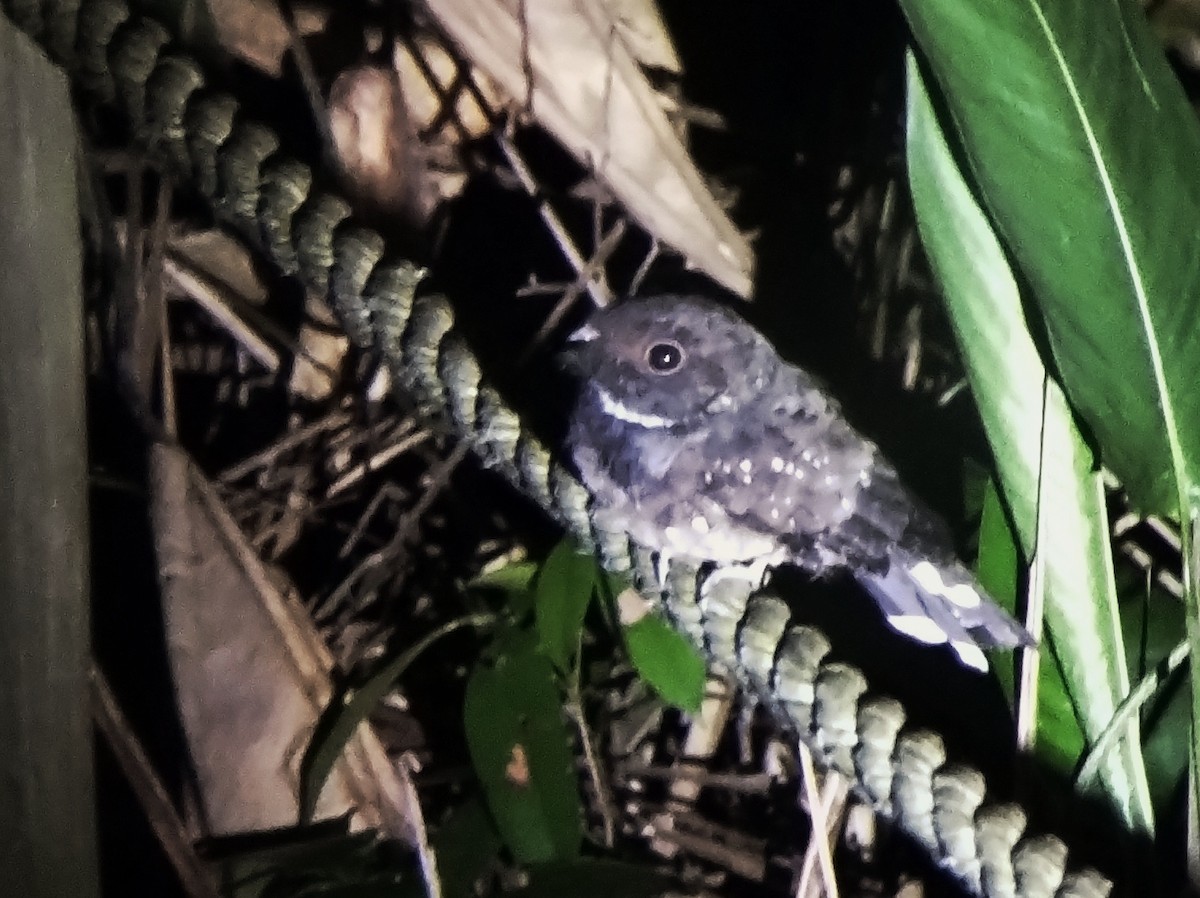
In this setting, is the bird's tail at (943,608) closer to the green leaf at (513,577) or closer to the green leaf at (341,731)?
the green leaf at (513,577)

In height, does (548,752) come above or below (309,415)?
below

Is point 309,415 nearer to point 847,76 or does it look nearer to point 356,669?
point 356,669

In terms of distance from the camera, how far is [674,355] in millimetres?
1089

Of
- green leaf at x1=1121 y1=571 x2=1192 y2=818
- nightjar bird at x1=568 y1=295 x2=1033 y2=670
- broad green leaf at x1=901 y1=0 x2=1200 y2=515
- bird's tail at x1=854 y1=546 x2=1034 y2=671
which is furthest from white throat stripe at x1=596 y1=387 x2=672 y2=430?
green leaf at x1=1121 y1=571 x2=1192 y2=818

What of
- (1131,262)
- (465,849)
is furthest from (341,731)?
(1131,262)

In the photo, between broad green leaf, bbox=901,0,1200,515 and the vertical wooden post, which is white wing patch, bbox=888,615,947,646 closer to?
broad green leaf, bbox=901,0,1200,515

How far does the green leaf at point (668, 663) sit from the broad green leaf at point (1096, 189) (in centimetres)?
47

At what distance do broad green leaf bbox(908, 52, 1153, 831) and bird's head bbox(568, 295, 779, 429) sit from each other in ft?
0.77

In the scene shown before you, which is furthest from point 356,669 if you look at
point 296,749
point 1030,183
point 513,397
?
point 1030,183

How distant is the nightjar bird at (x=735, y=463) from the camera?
3.45 ft

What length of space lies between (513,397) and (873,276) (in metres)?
0.47

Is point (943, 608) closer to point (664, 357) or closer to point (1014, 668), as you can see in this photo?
point (1014, 668)

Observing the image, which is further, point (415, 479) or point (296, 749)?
point (415, 479)

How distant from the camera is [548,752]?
1.09 metres
